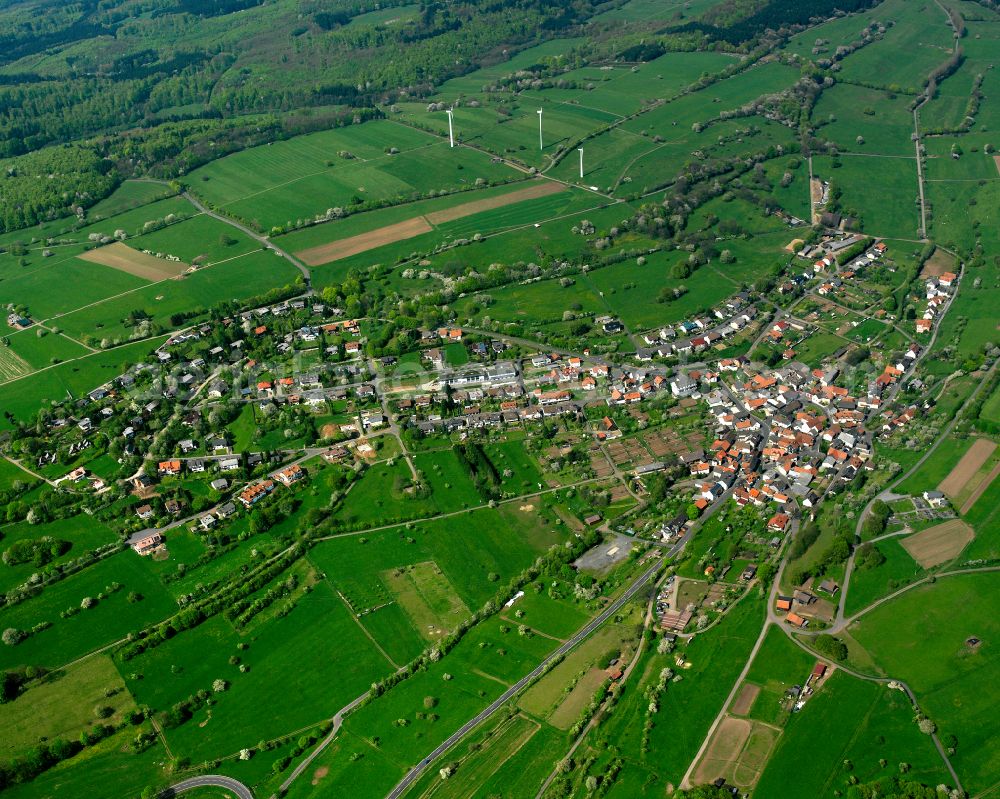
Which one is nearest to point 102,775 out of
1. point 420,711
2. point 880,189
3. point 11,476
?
point 420,711

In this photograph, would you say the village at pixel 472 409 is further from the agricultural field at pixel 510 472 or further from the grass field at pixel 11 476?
the grass field at pixel 11 476

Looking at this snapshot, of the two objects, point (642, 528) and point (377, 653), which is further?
point (642, 528)

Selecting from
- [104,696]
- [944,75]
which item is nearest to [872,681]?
[104,696]

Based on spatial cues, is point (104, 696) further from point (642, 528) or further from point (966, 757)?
point (966, 757)

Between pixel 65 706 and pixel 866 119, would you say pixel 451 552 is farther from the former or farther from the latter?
pixel 866 119

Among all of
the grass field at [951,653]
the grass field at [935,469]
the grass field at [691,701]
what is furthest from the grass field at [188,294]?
the grass field at [951,653]

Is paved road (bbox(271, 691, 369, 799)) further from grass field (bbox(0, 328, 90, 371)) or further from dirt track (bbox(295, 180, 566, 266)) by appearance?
dirt track (bbox(295, 180, 566, 266))
